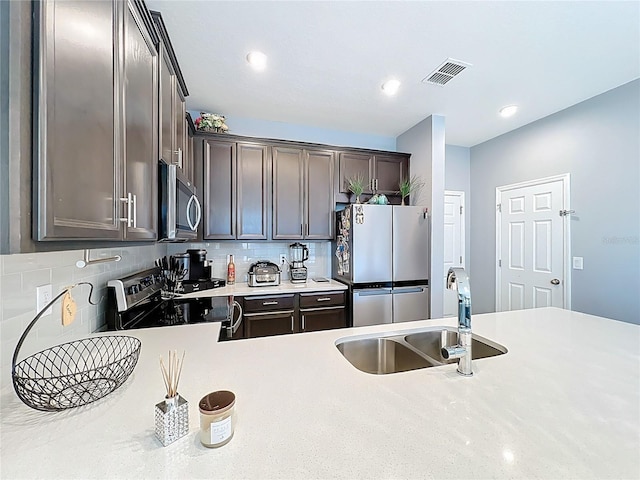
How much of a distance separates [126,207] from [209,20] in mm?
1499

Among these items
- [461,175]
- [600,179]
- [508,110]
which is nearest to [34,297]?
[508,110]

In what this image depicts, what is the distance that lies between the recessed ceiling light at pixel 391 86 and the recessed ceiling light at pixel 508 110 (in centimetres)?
132

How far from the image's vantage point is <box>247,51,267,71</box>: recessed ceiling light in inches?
80.1

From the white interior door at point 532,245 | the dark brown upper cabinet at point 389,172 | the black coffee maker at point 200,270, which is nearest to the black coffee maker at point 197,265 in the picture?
the black coffee maker at point 200,270

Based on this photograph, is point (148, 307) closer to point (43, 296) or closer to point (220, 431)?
point (43, 296)

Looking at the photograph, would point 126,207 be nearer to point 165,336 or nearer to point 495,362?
point 165,336

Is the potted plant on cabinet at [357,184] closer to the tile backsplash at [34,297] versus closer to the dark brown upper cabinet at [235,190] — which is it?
the dark brown upper cabinet at [235,190]

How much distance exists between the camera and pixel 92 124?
2.52 feet

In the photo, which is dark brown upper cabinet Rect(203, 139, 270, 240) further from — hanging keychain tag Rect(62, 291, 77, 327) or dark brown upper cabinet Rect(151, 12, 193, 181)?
hanging keychain tag Rect(62, 291, 77, 327)

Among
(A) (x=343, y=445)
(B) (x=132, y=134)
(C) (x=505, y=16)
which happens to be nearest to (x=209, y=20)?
(B) (x=132, y=134)

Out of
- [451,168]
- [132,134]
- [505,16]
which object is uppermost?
[505,16]

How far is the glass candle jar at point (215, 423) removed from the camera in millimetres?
608

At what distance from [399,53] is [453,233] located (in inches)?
110

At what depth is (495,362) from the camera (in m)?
1.06
